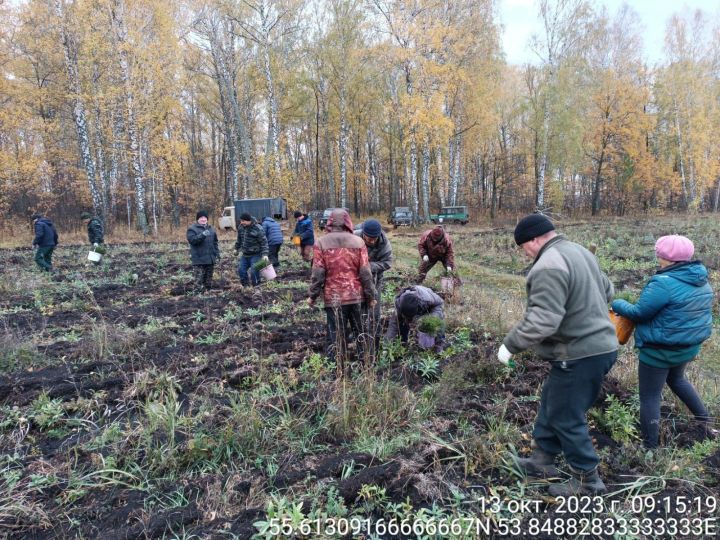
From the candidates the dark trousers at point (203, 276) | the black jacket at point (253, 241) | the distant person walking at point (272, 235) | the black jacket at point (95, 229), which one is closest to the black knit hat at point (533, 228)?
the black jacket at point (253, 241)

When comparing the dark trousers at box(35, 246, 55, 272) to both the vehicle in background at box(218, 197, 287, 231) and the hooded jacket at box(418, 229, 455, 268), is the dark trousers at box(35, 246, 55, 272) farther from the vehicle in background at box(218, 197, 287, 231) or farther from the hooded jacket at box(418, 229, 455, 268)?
the vehicle in background at box(218, 197, 287, 231)

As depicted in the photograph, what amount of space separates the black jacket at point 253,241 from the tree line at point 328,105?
13.8 meters

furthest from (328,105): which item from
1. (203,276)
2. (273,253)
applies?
(203,276)

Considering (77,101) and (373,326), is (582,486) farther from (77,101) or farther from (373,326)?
(77,101)

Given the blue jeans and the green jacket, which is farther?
the blue jeans

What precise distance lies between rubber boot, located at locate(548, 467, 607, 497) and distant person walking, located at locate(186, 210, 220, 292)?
716 centimetres

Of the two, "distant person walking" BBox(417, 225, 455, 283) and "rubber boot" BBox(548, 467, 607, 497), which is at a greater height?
"distant person walking" BBox(417, 225, 455, 283)

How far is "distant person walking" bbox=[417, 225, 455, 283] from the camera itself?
24.3 ft

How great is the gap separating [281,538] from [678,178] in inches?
1432

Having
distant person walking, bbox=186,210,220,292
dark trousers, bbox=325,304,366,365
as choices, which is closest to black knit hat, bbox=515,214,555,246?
dark trousers, bbox=325,304,366,365

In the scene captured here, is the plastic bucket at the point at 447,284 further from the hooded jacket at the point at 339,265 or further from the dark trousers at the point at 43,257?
the dark trousers at the point at 43,257

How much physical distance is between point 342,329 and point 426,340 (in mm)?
947

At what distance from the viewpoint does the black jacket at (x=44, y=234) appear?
10.2 meters

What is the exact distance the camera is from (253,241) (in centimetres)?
845
